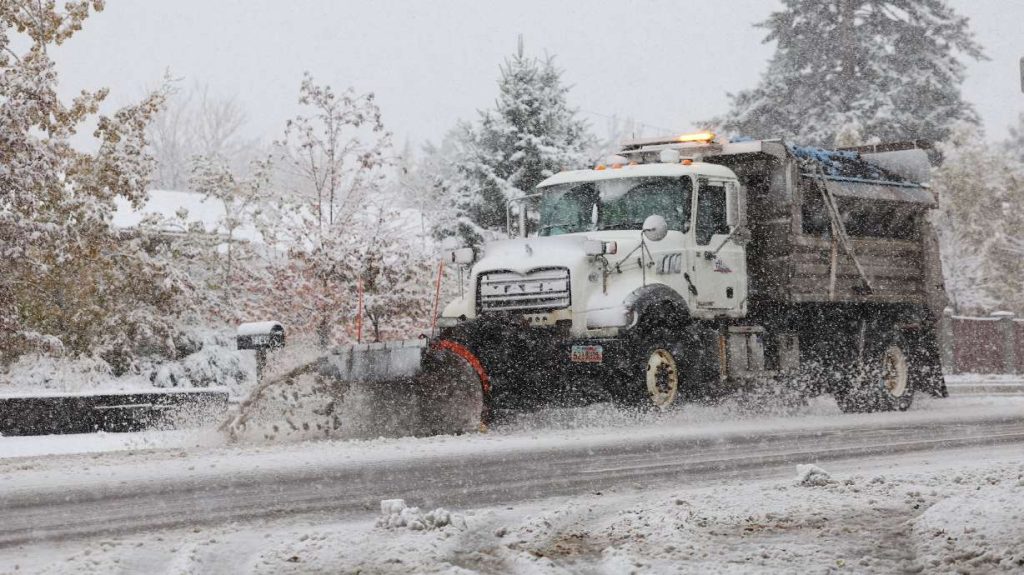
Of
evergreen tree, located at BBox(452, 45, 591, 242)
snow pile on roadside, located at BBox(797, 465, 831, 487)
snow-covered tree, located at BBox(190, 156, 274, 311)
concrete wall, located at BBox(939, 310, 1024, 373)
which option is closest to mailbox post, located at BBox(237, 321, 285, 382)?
snow pile on roadside, located at BBox(797, 465, 831, 487)

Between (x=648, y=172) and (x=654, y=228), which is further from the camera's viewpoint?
(x=648, y=172)

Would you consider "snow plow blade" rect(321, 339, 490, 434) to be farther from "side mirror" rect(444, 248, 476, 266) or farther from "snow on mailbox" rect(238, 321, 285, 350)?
"snow on mailbox" rect(238, 321, 285, 350)

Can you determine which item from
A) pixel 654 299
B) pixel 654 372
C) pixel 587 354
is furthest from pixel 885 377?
pixel 587 354

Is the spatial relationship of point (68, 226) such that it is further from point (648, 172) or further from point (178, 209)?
point (178, 209)

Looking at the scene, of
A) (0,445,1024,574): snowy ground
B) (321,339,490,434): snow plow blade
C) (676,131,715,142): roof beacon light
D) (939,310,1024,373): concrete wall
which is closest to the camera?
(0,445,1024,574): snowy ground

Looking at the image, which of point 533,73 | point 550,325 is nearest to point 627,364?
point 550,325

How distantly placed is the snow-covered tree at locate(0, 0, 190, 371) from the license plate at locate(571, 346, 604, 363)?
25.8 ft

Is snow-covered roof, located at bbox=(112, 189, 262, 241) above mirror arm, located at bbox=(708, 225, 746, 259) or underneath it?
above

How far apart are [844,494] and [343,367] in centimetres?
626

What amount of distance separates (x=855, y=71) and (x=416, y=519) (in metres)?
39.9

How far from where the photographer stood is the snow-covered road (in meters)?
7.11

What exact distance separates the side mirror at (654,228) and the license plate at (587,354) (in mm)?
1388

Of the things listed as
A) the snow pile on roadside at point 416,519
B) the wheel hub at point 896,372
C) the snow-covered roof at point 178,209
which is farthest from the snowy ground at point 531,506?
the snow-covered roof at point 178,209

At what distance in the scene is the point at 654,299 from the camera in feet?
43.7
